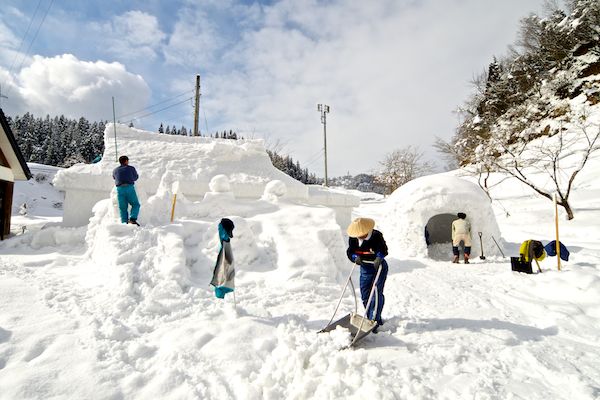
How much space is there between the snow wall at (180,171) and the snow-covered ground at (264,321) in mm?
2039

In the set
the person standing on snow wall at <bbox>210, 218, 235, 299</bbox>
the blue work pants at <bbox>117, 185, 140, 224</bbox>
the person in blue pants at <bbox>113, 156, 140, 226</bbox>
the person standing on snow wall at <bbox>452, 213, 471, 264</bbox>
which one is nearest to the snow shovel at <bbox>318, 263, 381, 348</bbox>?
the person standing on snow wall at <bbox>210, 218, 235, 299</bbox>

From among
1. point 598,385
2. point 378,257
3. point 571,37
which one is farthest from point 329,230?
point 571,37

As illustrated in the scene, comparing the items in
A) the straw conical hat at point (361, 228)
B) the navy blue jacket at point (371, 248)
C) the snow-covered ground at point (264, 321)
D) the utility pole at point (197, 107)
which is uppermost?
the utility pole at point (197, 107)

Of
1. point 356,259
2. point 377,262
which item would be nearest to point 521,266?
point 377,262

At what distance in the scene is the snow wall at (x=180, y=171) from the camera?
28.5ft

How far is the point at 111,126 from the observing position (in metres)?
11.3

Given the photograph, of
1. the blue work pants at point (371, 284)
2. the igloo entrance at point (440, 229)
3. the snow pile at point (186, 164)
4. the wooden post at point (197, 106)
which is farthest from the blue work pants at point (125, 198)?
the wooden post at point (197, 106)

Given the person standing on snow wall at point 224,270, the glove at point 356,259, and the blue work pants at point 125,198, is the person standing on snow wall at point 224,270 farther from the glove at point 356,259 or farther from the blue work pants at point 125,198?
the blue work pants at point 125,198

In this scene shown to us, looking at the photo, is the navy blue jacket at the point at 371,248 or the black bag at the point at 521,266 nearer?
the navy blue jacket at the point at 371,248

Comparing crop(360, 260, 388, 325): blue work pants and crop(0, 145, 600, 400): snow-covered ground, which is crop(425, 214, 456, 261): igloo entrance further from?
crop(360, 260, 388, 325): blue work pants

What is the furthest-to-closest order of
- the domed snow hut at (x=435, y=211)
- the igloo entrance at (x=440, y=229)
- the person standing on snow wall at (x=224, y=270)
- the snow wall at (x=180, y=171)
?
the igloo entrance at (x=440, y=229) → the snow wall at (x=180, y=171) → the domed snow hut at (x=435, y=211) → the person standing on snow wall at (x=224, y=270)

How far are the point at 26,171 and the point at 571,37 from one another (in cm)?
3555

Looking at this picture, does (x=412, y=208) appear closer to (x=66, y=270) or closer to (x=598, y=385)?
(x=598, y=385)

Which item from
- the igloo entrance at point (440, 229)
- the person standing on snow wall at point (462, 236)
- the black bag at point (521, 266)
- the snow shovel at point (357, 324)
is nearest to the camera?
the snow shovel at point (357, 324)
